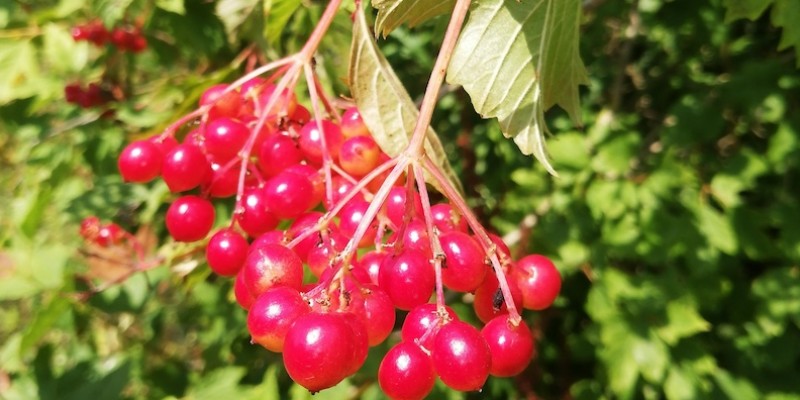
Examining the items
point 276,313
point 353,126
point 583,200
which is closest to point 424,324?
point 276,313

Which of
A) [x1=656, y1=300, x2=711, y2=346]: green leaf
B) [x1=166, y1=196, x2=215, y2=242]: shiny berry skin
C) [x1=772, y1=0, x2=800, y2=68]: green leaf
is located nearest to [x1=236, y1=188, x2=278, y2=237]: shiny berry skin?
[x1=166, y1=196, x2=215, y2=242]: shiny berry skin

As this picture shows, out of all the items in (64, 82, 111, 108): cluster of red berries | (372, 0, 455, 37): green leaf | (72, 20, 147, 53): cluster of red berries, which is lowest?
(64, 82, 111, 108): cluster of red berries

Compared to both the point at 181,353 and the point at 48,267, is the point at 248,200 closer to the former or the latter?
the point at 48,267

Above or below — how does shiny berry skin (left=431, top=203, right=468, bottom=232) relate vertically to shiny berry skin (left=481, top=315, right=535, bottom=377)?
above

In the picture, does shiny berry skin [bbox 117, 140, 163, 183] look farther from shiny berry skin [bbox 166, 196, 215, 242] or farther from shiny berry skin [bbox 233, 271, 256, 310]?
shiny berry skin [bbox 233, 271, 256, 310]

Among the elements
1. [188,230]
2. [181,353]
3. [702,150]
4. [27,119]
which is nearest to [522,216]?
[702,150]

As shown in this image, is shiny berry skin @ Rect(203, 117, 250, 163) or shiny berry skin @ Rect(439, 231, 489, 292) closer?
shiny berry skin @ Rect(439, 231, 489, 292)
